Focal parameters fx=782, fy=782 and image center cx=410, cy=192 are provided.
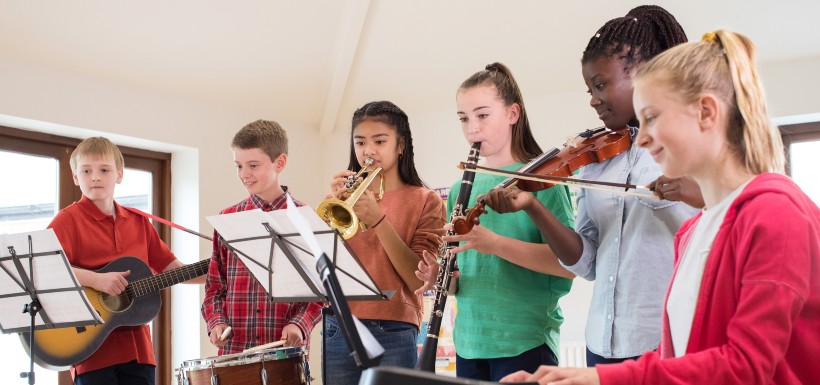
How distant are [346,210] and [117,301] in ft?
4.68

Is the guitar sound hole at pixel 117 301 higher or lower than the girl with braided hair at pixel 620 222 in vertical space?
lower

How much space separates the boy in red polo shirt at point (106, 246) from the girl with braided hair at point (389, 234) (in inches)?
43.8

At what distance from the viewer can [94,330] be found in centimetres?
311

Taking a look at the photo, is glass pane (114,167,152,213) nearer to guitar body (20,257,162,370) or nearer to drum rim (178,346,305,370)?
guitar body (20,257,162,370)

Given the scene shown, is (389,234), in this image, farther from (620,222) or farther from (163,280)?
(163,280)

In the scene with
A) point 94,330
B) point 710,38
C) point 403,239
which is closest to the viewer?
point 710,38

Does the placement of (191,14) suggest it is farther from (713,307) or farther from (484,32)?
(713,307)

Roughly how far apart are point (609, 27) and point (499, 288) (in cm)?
76

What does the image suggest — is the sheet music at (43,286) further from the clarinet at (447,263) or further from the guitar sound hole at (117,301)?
the clarinet at (447,263)

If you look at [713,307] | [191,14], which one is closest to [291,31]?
[191,14]

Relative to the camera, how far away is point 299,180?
5.79 meters

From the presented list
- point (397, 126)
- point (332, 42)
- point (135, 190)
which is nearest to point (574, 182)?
point (397, 126)

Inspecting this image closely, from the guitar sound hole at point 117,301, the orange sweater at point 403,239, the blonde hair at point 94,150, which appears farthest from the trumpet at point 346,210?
the blonde hair at point 94,150

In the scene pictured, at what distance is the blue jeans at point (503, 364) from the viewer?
2082 mm
